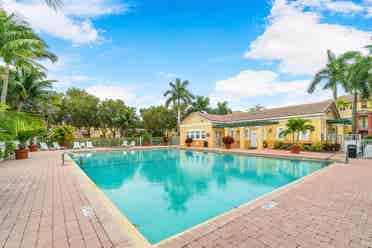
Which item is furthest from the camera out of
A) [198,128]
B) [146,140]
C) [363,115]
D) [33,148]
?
[363,115]

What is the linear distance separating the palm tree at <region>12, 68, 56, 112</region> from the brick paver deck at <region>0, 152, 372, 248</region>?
15481mm

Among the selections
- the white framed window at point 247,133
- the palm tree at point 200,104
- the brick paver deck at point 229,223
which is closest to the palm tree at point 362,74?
the white framed window at point 247,133

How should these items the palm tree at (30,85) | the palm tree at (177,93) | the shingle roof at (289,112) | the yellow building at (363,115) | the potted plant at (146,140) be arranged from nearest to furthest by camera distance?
the palm tree at (30,85) < the shingle roof at (289,112) < the potted plant at (146,140) < the yellow building at (363,115) < the palm tree at (177,93)

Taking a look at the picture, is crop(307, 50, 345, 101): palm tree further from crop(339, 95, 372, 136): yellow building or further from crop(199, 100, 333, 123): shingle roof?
crop(339, 95, 372, 136): yellow building

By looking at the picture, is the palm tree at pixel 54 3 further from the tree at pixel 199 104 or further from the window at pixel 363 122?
the window at pixel 363 122

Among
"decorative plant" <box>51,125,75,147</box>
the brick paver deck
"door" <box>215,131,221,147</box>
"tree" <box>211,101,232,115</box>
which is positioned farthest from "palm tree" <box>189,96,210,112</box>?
the brick paver deck

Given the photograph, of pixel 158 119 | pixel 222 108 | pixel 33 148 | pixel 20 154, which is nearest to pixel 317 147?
pixel 158 119

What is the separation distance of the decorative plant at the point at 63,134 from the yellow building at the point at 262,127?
43.9 feet

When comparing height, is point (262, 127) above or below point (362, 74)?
below

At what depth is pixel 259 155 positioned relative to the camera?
585 inches

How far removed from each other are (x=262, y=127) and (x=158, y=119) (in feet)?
52.5

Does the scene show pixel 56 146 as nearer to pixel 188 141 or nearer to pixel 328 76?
pixel 188 141

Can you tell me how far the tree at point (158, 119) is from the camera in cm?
2989

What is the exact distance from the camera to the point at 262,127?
1920 centimetres
